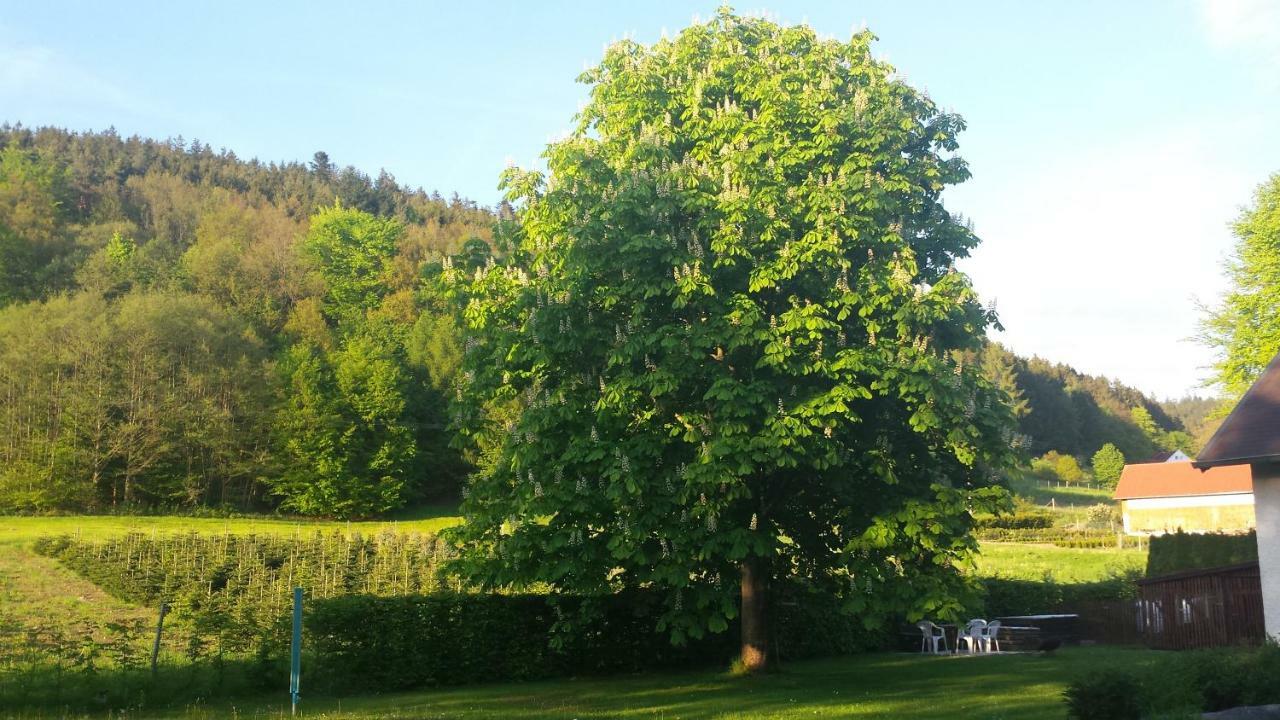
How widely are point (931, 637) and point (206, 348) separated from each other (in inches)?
2162

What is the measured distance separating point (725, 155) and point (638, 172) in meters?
1.62

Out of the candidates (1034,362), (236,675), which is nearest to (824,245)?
(236,675)

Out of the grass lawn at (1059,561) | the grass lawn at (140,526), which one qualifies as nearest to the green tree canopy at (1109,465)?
the grass lawn at (1059,561)

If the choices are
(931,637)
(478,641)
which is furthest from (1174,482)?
(478,641)

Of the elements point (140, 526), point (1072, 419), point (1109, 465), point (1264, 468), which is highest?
point (1072, 419)

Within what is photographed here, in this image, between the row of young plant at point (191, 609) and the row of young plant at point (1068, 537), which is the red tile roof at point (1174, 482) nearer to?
the row of young plant at point (1068, 537)

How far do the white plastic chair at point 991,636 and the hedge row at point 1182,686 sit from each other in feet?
43.5

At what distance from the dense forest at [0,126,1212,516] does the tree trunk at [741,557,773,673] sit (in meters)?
26.5

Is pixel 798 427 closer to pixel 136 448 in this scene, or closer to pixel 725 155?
pixel 725 155

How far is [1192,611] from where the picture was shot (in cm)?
2267

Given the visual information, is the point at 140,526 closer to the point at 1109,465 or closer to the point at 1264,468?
the point at 1264,468

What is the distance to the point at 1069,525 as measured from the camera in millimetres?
60062

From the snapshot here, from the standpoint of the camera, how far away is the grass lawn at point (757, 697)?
45.2ft

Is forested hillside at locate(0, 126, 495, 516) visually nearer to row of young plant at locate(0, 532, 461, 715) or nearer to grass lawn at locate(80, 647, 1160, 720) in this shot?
row of young plant at locate(0, 532, 461, 715)
